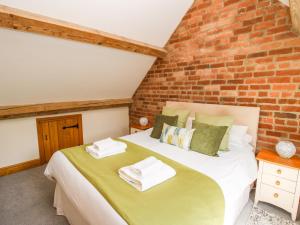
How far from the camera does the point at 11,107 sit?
2.57 metres

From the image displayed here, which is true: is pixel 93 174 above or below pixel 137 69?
below

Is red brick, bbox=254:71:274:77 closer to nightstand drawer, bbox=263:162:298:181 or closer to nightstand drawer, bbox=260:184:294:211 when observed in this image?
nightstand drawer, bbox=263:162:298:181

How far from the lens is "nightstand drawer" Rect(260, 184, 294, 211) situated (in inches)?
68.3

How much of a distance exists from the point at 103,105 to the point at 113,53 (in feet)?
4.44

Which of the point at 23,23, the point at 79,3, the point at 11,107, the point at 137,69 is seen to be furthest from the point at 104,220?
the point at 137,69

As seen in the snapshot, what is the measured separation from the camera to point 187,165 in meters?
1.63

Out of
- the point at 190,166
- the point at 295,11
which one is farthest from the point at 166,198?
the point at 295,11

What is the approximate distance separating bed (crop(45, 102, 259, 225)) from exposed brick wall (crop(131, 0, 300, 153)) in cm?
20

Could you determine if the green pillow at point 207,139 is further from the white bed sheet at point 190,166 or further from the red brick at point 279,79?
the red brick at point 279,79

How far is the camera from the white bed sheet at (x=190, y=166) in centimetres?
115

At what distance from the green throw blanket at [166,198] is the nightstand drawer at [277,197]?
3.09 feet

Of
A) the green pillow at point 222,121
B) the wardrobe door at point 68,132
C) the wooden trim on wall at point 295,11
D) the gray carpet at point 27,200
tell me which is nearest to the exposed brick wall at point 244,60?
the wooden trim on wall at point 295,11

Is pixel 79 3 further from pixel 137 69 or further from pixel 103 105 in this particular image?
pixel 103 105

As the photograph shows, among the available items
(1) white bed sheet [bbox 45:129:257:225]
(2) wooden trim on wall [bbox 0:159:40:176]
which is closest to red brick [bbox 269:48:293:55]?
(1) white bed sheet [bbox 45:129:257:225]
